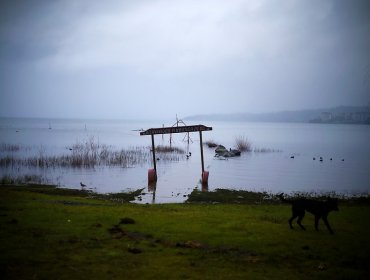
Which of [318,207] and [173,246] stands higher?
[318,207]

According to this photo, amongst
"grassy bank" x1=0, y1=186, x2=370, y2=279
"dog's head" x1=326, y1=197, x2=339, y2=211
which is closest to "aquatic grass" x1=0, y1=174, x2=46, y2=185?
"grassy bank" x1=0, y1=186, x2=370, y2=279

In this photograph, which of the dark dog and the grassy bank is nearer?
the grassy bank

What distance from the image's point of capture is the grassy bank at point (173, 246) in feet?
28.7

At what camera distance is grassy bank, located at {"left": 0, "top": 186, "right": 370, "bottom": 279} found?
28.7 feet

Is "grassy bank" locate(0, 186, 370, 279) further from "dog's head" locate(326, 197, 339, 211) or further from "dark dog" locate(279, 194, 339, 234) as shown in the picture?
"dog's head" locate(326, 197, 339, 211)

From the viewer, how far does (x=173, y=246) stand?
11094mm

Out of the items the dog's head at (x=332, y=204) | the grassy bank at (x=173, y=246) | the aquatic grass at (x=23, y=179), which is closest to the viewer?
the grassy bank at (x=173, y=246)

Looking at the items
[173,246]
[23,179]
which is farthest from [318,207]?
[23,179]

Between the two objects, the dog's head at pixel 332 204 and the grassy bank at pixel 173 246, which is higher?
the dog's head at pixel 332 204

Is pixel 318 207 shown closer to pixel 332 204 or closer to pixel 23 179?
pixel 332 204

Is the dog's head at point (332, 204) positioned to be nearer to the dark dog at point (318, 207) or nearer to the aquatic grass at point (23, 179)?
the dark dog at point (318, 207)

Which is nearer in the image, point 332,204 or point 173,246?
point 173,246

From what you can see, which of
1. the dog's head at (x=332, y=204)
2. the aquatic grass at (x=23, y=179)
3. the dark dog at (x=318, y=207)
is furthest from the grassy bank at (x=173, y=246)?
the aquatic grass at (x=23, y=179)

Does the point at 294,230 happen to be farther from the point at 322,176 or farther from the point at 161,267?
the point at 322,176
